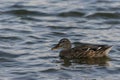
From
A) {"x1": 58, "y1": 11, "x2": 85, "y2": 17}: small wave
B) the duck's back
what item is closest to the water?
{"x1": 58, "y1": 11, "x2": 85, "y2": 17}: small wave

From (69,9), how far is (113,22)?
7.54 feet

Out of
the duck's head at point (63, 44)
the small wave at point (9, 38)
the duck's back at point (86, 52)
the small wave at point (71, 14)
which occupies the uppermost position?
the small wave at point (71, 14)

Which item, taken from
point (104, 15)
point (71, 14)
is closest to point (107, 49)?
point (104, 15)

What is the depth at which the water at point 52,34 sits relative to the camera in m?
15.8

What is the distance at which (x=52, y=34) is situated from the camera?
65.3 feet

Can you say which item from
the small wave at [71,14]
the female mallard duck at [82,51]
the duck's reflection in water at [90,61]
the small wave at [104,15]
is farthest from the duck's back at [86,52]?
the small wave at [71,14]

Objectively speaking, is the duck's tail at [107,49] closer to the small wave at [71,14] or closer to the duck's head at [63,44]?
the duck's head at [63,44]

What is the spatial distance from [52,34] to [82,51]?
2.35 m

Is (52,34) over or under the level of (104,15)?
under

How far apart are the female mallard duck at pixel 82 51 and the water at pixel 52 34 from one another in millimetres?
260

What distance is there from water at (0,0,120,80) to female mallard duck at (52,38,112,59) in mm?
260

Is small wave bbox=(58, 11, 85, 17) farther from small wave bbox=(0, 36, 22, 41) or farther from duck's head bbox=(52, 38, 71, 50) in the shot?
duck's head bbox=(52, 38, 71, 50)

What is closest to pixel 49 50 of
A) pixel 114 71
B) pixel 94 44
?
pixel 94 44

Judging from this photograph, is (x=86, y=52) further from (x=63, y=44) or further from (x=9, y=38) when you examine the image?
(x=9, y=38)
